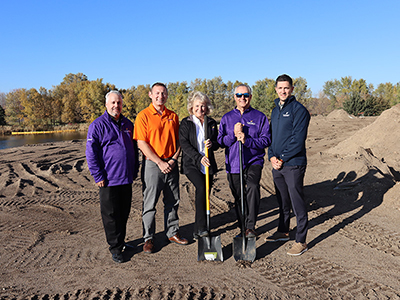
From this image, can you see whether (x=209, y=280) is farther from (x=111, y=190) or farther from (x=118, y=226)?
(x=111, y=190)

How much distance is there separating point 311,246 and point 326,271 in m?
0.73

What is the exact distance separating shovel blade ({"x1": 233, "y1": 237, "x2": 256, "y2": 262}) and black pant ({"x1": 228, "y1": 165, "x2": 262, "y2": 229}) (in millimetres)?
325

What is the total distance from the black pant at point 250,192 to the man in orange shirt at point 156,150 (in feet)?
2.97

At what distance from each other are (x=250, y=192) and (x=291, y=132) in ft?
3.33

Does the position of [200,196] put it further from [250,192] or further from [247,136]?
[247,136]

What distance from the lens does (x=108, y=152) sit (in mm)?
3621

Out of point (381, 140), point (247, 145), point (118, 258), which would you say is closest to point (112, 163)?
point (118, 258)

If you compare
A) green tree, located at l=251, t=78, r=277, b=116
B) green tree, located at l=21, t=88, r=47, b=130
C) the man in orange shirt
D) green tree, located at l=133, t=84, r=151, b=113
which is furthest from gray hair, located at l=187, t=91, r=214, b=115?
green tree, located at l=133, t=84, r=151, b=113

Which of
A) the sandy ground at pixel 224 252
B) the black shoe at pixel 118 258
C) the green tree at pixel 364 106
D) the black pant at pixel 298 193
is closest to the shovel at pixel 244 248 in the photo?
the sandy ground at pixel 224 252

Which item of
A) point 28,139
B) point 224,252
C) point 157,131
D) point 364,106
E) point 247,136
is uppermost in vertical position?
point 364,106

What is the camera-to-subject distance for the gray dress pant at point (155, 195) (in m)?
3.93

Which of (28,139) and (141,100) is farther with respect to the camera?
(141,100)

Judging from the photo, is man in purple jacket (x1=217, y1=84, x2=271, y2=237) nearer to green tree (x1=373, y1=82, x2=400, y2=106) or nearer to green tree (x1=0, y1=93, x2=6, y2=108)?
green tree (x1=373, y1=82, x2=400, y2=106)

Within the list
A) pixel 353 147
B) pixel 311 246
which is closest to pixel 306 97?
pixel 353 147
